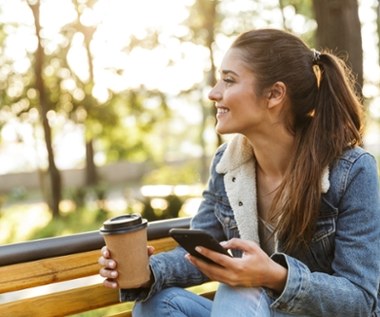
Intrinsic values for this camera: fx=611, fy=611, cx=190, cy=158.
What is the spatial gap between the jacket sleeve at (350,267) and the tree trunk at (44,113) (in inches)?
516

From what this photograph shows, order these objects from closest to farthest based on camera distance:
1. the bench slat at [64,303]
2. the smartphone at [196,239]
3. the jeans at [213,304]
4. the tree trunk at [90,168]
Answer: the smartphone at [196,239] < the jeans at [213,304] < the bench slat at [64,303] < the tree trunk at [90,168]

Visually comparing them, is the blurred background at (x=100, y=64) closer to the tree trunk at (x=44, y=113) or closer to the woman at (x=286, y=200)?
the tree trunk at (x=44, y=113)

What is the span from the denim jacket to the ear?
260 mm

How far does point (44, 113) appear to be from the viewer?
14.5m

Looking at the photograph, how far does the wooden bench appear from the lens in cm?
213

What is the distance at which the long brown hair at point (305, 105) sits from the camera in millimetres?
1985

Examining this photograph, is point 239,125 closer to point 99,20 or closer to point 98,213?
point 98,213

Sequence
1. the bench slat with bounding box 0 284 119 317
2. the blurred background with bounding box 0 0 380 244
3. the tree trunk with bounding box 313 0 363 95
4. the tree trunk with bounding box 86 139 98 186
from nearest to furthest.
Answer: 1. the bench slat with bounding box 0 284 119 317
2. the tree trunk with bounding box 313 0 363 95
3. the blurred background with bounding box 0 0 380 244
4. the tree trunk with bounding box 86 139 98 186

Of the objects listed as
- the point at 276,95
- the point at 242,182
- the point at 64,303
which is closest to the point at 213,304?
the point at 242,182

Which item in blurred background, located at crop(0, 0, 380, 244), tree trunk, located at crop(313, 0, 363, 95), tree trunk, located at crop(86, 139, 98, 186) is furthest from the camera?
tree trunk, located at crop(86, 139, 98, 186)

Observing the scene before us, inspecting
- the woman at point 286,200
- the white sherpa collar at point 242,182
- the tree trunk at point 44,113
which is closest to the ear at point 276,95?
the woman at point 286,200

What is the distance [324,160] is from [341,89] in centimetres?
25

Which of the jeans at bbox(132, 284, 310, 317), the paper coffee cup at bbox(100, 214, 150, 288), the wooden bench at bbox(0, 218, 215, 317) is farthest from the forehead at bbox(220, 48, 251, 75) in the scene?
the wooden bench at bbox(0, 218, 215, 317)

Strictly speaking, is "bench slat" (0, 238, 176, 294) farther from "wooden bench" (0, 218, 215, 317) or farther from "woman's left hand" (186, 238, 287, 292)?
"woman's left hand" (186, 238, 287, 292)
